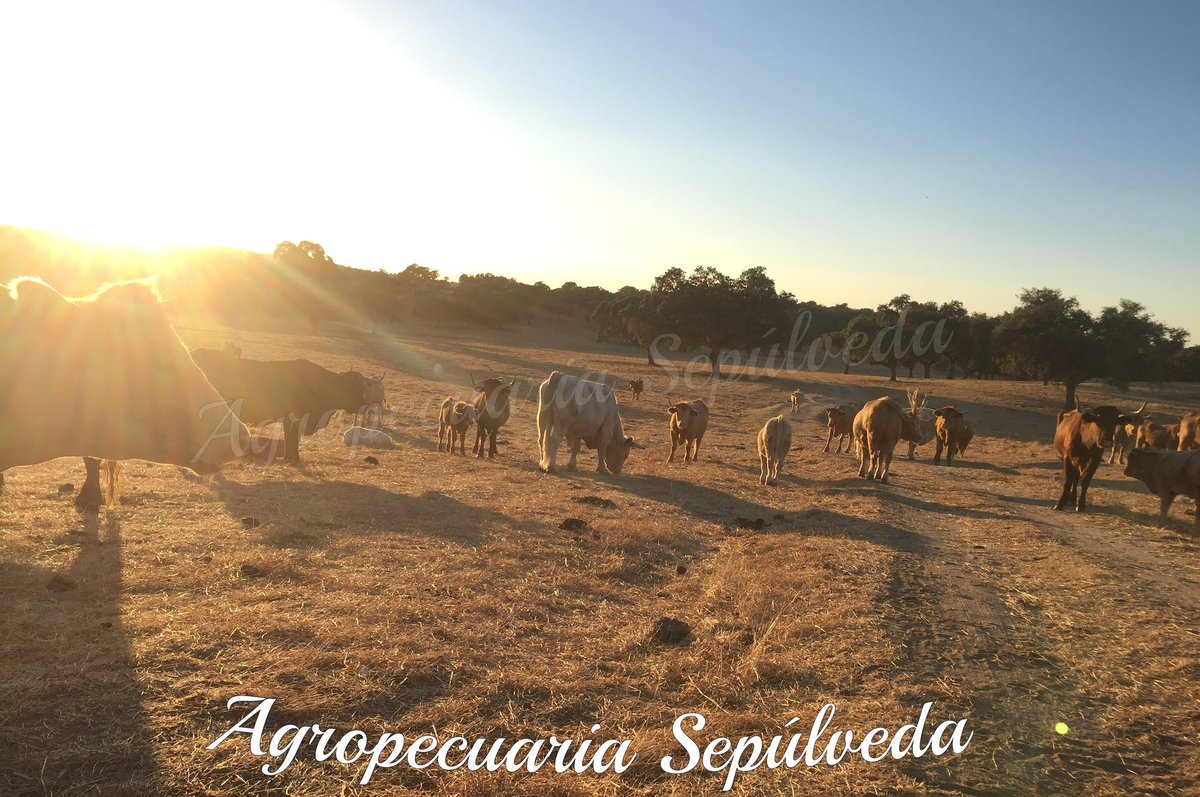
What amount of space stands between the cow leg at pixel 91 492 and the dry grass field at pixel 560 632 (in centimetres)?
35

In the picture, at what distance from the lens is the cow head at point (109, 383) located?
459 centimetres

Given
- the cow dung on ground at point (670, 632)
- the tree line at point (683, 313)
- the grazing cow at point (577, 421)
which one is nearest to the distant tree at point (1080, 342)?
the tree line at point (683, 313)

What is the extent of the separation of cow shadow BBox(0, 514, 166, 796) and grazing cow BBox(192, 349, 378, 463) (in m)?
7.52

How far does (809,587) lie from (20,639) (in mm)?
6312

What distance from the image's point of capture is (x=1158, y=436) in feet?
70.0

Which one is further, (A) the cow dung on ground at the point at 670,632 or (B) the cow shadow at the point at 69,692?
(A) the cow dung on ground at the point at 670,632

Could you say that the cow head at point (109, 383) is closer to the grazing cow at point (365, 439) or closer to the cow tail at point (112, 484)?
the cow tail at point (112, 484)

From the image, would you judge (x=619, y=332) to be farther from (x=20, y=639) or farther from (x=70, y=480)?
(x=20, y=639)

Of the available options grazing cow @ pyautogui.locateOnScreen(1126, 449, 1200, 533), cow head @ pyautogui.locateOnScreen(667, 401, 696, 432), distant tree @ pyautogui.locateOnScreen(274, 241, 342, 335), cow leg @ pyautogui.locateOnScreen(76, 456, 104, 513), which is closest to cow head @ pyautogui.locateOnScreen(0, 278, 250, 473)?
cow leg @ pyautogui.locateOnScreen(76, 456, 104, 513)

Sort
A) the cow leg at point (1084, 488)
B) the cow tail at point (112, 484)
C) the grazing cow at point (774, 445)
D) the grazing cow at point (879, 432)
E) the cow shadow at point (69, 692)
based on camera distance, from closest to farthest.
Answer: the cow shadow at point (69, 692)
the cow tail at point (112, 484)
the cow leg at point (1084, 488)
the grazing cow at point (774, 445)
the grazing cow at point (879, 432)

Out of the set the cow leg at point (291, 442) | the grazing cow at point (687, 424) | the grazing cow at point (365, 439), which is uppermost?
the grazing cow at point (687, 424)

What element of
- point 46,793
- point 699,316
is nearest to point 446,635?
point 46,793

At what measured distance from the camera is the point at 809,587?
706cm

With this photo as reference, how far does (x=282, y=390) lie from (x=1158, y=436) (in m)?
24.2
